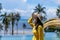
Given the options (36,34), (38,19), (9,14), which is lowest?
(36,34)

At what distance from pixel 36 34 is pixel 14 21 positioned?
4466 cm

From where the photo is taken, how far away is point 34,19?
4609mm

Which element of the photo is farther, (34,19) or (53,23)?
(53,23)

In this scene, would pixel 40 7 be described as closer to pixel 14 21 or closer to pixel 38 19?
pixel 14 21

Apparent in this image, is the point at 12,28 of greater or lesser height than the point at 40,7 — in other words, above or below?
below

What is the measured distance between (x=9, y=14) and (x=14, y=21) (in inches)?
72.6

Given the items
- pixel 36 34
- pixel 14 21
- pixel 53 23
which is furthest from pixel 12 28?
pixel 36 34

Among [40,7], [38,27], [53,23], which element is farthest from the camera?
[40,7]

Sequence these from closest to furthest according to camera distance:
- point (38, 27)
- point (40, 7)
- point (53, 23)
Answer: point (38, 27)
point (53, 23)
point (40, 7)

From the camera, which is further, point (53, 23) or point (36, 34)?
point (53, 23)

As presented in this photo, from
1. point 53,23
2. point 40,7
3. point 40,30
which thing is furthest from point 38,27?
point 40,7

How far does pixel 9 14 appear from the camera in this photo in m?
49.2

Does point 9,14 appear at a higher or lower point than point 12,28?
higher

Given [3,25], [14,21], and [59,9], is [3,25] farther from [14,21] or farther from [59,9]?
[59,9]
